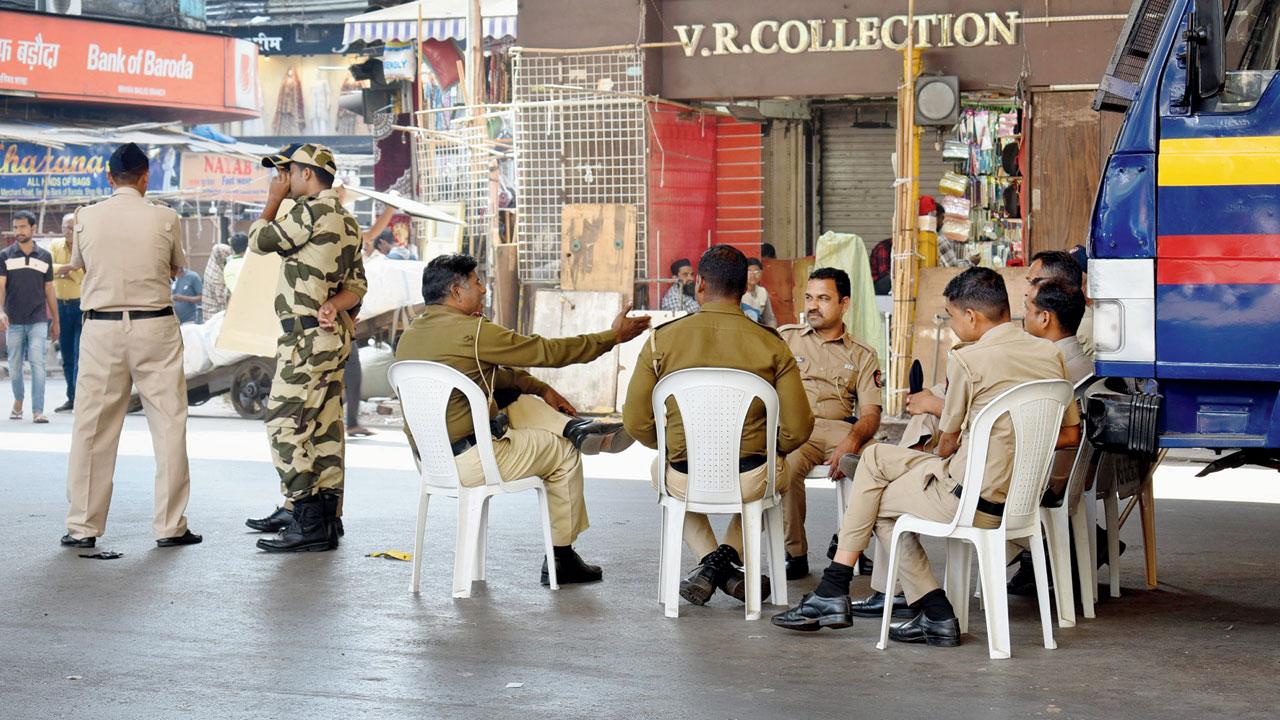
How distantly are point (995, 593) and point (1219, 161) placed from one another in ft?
6.12

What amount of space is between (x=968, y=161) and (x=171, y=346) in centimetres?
927

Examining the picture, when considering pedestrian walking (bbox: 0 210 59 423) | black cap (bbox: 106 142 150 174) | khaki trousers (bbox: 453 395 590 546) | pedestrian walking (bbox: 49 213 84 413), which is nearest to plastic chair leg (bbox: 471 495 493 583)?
khaki trousers (bbox: 453 395 590 546)

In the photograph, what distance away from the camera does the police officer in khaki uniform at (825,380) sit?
7500 millimetres

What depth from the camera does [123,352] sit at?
820 cm

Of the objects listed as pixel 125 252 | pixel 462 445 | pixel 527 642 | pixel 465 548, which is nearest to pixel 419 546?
pixel 465 548

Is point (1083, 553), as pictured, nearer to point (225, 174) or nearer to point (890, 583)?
point (890, 583)

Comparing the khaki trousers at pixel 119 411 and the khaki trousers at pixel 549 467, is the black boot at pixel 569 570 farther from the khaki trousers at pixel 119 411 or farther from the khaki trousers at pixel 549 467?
the khaki trousers at pixel 119 411

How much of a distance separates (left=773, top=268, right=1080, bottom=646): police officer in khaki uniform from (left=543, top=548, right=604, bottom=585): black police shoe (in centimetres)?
134

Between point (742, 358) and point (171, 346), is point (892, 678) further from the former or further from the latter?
point (171, 346)

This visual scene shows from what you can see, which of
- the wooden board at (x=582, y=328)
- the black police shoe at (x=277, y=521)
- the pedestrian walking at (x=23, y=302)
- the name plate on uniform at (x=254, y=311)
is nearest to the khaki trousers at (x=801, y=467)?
the black police shoe at (x=277, y=521)

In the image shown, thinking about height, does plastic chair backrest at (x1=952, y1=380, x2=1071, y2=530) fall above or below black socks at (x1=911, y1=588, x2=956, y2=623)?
above

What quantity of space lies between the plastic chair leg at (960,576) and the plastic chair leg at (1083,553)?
0.68 meters

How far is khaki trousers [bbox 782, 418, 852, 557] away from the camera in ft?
24.3

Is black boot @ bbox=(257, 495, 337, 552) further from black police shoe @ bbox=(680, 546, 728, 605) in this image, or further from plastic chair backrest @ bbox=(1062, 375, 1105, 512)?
plastic chair backrest @ bbox=(1062, 375, 1105, 512)
